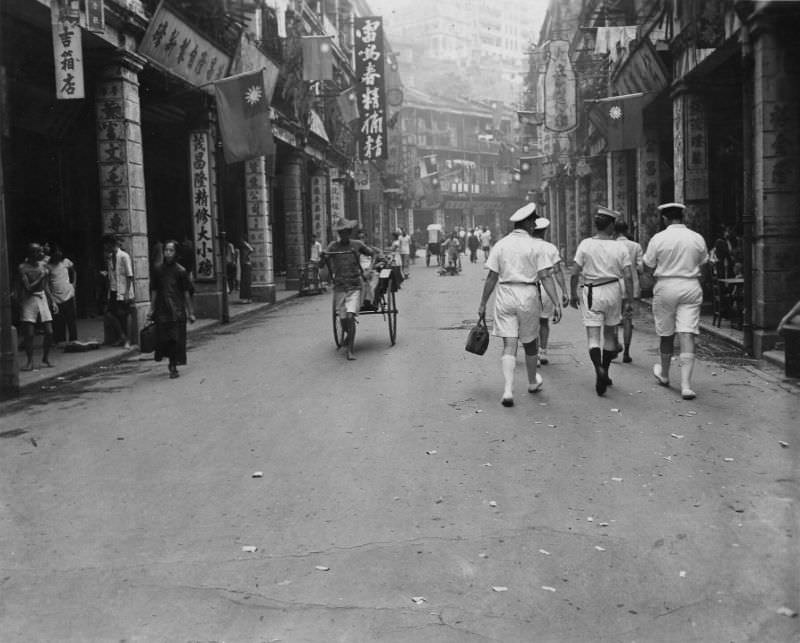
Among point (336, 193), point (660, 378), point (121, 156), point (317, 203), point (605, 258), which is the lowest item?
point (660, 378)

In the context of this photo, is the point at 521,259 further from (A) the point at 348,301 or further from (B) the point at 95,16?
(B) the point at 95,16

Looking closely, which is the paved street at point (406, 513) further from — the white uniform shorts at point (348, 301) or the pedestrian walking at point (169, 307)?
the white uniform shorts at point (348, 301)

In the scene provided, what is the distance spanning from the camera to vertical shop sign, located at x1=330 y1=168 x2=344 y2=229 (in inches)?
1534

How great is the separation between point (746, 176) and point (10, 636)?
10443 millimetres

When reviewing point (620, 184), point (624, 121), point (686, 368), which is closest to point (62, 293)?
point (686, 368)

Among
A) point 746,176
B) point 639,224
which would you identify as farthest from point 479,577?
point 639,224

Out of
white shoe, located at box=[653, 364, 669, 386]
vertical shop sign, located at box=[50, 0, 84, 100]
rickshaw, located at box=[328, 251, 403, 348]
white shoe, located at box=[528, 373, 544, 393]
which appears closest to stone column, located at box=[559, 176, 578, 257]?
rickshaw, located at box=[328, 251, 403, 348]

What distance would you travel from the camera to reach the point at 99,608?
427 centimetres

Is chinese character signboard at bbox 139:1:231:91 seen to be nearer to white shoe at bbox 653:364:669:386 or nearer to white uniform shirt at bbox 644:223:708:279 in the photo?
white uniform shirt at bbox 644:223:708:279

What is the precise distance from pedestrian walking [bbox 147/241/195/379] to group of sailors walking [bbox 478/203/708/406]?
14.1 feet

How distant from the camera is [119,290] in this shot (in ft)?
47.1

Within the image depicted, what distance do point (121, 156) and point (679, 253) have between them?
966 centimetres

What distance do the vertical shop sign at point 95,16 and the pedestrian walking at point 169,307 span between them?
11.6 ft

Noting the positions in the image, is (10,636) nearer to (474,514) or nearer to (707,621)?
(474,514)
